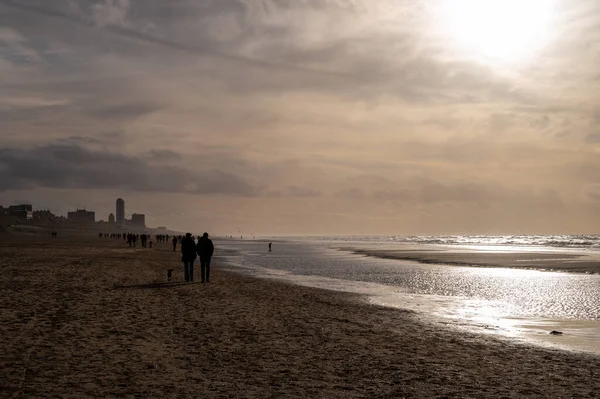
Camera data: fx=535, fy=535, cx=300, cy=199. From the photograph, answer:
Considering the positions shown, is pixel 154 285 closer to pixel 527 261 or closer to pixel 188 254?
pixel 188 254

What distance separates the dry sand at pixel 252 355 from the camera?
29.9ft

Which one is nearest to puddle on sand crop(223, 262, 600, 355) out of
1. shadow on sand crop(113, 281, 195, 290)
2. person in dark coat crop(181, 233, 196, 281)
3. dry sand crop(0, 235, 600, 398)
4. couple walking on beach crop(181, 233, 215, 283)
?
dry sand crop(0, 235, 600, 398)

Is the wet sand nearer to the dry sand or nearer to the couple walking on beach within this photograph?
the couple walking on beach

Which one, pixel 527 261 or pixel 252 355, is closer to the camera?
pixel 252 355

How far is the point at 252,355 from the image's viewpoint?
38.1 ft

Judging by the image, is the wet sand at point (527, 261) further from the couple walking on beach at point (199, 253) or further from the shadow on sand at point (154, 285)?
the shadow on sand at point (154, 285)

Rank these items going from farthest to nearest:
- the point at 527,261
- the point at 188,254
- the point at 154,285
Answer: the point at 527,261 < the point at 188,254 < the point at 154,285

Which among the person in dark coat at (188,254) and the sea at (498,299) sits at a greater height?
the person in dark coat at (188,254)

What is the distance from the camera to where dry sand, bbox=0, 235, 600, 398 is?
29.9 ft

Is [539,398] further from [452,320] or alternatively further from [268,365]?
[452,320]

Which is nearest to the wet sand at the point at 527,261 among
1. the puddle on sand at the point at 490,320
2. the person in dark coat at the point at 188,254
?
the puddle on sand at the point at 490,320

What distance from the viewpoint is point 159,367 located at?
33.9ft

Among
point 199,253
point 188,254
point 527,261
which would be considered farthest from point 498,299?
point 527,261

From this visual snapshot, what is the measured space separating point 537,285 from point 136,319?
75.1ft
